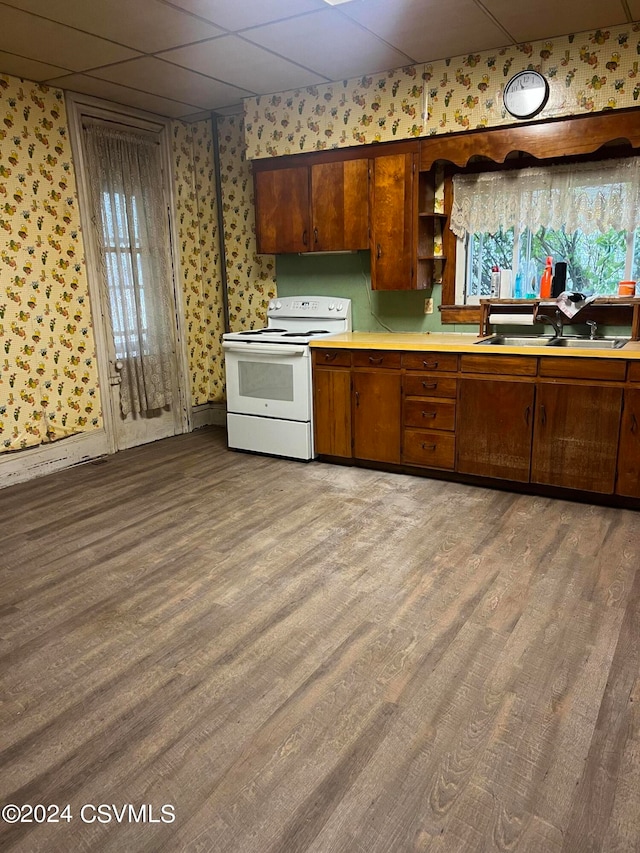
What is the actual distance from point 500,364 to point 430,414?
52 cm

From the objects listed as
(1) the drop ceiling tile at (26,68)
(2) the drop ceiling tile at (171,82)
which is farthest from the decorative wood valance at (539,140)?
(1) the drop ceiling tile at (26,68)

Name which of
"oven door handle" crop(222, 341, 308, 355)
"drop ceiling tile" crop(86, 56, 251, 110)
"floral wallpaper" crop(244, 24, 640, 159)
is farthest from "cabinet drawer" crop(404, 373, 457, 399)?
"drop ceiling tile" crop(86, 56, 251, 110)

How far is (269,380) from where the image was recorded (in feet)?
14.3

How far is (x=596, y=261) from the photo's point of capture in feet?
12.3

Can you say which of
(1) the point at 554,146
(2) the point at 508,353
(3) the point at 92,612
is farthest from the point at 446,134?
(3) the point at 92,612

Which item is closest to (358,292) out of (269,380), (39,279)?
(269,380)

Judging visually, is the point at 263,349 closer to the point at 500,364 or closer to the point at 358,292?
the point at 358,292

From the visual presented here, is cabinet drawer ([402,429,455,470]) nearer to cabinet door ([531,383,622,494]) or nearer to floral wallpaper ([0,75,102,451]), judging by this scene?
cabinet door ([531,383,622,494])

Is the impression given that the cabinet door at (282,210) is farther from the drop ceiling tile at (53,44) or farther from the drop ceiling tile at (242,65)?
the drop ceiling tile at (53,44)

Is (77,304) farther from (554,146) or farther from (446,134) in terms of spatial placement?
(554,146)

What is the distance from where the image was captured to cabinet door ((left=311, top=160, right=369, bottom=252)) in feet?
13.5

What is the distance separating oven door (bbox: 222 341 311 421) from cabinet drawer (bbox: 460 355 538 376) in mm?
1088

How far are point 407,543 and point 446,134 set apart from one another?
2462 mm

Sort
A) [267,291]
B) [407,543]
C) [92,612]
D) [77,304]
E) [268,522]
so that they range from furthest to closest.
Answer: [267,291] → [77,304] → [268,522] → [407,543] → [92,612]
